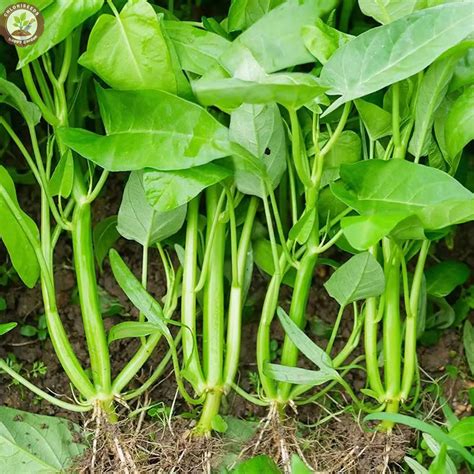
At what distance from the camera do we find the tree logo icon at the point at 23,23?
830mm

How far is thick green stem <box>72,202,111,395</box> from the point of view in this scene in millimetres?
930

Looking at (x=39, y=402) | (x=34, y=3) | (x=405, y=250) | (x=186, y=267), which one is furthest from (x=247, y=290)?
(x=34, y=3)

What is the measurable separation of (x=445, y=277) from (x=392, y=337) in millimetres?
146

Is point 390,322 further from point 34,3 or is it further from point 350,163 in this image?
point 34,3

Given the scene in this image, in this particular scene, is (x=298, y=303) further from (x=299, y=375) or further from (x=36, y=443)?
(x=36, y=443)

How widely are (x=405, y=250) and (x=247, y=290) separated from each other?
208mm

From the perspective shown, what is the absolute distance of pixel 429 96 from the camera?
85 cm

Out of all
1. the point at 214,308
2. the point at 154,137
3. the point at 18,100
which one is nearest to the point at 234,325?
the point at 214,308

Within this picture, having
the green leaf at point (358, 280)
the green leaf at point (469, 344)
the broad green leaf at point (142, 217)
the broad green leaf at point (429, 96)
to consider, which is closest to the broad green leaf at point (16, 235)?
the broad green leaf at point (142, 217)

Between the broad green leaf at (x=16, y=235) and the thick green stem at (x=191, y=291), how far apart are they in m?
0.17

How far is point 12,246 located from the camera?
34.1 inches

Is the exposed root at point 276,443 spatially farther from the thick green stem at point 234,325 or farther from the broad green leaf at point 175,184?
the broad green leaf at point 175,184

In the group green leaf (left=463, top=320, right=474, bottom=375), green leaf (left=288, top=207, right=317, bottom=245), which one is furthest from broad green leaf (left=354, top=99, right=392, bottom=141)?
green leaf (left=463, top=320, right=474, bottom=375)

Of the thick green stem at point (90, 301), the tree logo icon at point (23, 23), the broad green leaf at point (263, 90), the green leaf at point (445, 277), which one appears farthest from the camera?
the green leaf at point (445, 277)
